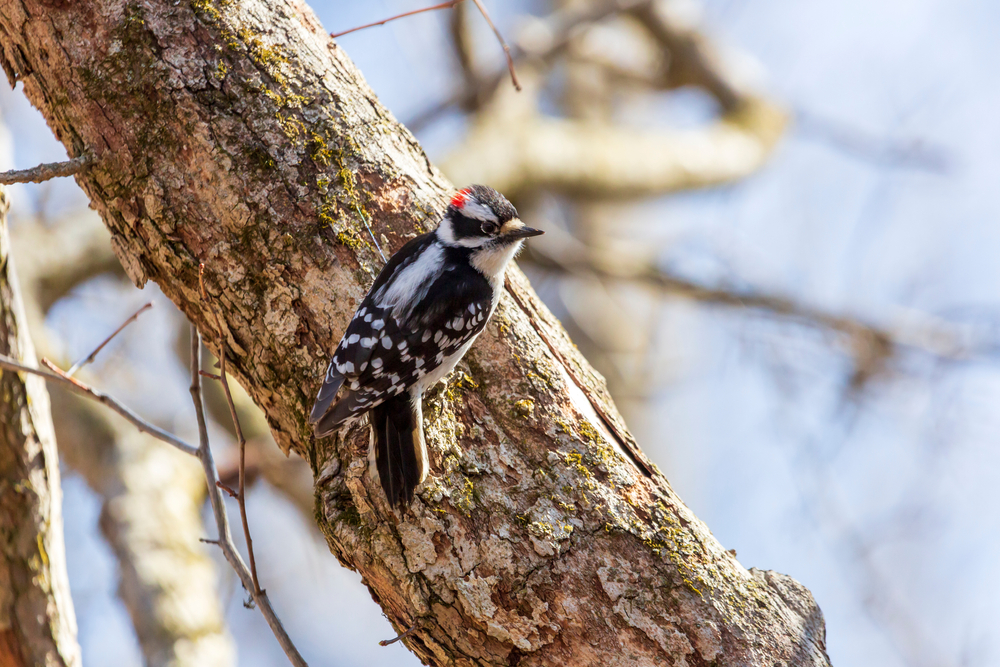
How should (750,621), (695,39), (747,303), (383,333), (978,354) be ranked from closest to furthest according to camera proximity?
(750,621), (383,333), (978,354), (747,303), (695,39)

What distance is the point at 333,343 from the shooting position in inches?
102

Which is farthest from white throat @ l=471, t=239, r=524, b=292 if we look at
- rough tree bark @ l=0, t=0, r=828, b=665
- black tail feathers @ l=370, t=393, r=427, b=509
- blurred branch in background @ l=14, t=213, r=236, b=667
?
blurred branch in background @ l=14, t=213, r=236, b=667

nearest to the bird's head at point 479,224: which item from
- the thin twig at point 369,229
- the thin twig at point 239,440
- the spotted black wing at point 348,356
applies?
the thin twig at point 369,229

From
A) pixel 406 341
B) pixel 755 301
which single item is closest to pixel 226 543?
pixel 406 341

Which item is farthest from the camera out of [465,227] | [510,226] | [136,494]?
[136,494]

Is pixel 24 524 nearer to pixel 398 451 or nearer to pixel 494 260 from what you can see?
pixel 398 451

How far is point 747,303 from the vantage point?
7035 mm

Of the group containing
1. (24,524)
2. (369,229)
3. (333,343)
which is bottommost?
(24,524)

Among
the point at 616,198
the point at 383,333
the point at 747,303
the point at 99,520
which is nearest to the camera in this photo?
the point at 383,333

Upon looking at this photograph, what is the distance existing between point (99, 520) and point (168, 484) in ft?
1.41

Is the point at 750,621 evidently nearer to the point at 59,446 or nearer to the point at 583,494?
the point at 583,494

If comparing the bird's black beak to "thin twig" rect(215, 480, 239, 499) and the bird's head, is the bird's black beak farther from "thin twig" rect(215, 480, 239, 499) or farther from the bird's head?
"thin twig" rect(215, 480, 239, 499)

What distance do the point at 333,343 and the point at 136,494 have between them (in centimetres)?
272

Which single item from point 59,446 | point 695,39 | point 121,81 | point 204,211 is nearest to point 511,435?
point 204,211
